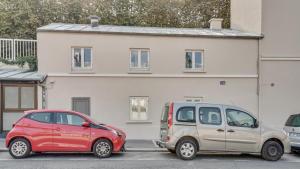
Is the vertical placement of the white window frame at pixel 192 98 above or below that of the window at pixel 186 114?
above

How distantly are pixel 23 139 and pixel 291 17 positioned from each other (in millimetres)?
13864

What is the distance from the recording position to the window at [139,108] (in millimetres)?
16188

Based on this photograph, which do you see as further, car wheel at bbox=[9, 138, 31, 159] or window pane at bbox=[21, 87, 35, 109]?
window pane at bbox=[21, 87, 35, 109]

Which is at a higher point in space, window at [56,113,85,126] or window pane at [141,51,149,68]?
window pane at [141,51,149,68]

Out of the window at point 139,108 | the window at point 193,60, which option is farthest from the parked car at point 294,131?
the window at point 139,108

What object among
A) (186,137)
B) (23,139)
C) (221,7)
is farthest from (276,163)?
(221,7)

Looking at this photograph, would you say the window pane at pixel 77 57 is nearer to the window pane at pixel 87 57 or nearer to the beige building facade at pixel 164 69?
the beige building facade at pixel 164 69

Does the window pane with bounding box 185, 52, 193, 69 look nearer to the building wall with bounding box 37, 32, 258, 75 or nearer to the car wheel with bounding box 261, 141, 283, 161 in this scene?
the building wall with bounding box 37, 32, 258, 75

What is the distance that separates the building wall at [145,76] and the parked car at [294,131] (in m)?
4.07

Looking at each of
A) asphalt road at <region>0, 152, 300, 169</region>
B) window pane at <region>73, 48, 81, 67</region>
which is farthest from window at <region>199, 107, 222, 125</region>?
window pane at <region>73, 48, 81, 67</region>

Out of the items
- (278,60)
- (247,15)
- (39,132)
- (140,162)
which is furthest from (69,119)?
(247,15)

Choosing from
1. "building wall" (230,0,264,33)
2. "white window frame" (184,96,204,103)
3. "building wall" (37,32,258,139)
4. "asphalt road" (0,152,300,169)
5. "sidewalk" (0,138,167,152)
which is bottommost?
"sidewalk" (0,138,167,152)

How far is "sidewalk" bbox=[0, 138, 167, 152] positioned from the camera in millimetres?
13122

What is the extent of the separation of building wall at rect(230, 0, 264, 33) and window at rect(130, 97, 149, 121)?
22.7 ft
